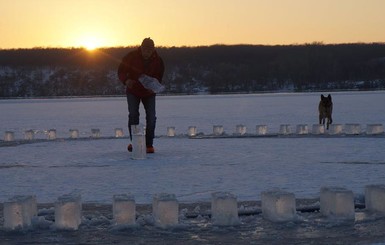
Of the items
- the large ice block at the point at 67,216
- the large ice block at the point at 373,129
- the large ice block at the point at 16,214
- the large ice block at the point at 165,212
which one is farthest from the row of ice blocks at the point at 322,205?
the large ice block at the point at 373,129

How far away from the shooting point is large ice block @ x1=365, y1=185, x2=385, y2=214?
4.75 meters

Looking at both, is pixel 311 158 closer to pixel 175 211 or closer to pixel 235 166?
pixel 235 166

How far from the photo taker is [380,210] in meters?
4.75

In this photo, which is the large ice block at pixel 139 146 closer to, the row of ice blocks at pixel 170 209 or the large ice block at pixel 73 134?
the row of ice blocks at pixel 170 209

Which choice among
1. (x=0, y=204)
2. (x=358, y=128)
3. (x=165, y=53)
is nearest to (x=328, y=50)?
(x=165, y=53)

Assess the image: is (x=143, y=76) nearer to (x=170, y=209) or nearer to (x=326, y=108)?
(x=170, y=209)

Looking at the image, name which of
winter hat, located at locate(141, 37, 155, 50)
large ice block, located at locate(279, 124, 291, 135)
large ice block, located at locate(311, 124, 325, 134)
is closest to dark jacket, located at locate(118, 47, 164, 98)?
winter hat, located at locate(141, 37, 155, 50)

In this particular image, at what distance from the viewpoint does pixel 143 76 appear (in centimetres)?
983

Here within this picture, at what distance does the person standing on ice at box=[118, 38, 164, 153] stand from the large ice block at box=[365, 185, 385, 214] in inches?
207

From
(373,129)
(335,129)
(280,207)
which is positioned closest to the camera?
(280,207)

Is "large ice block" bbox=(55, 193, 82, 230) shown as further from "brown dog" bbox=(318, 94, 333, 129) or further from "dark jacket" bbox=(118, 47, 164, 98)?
"brown dog" bbox=(318, 94, 333, 129)

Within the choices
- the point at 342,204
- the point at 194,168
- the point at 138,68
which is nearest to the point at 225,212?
the point at 342,204

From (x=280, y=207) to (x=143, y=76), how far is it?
5533 millimetres

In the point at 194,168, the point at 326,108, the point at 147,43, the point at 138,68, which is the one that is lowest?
the point at 194,168
